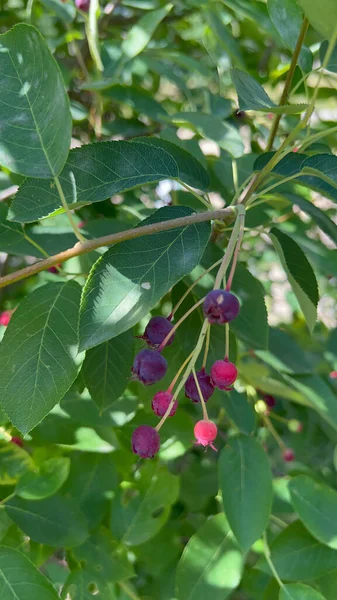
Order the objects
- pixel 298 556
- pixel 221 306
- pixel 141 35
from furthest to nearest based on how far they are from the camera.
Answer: pixel 141 35 < pixel 298 556 < pixel 221 306

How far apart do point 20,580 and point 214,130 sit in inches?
30.0

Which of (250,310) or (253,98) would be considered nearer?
(253,98)

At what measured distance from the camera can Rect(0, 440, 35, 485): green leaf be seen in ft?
3.21

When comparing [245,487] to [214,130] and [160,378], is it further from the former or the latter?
[214,130]

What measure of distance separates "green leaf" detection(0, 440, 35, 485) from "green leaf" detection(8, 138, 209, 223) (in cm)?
44

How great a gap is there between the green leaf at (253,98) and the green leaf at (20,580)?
62cm

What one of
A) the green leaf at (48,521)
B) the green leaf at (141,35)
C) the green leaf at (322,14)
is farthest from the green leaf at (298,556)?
the green leaf at (141,35)

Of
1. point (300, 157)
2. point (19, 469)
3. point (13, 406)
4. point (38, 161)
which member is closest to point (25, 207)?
point (38, 161)

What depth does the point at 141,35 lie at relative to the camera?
1.33 meters

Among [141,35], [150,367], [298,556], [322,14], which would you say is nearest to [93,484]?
[298,556]

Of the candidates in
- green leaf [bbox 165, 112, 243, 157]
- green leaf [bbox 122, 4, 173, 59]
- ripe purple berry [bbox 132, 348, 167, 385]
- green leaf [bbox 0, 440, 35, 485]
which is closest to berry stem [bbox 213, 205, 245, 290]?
ripe purple berry [bbox 132, 348, 167, 385]

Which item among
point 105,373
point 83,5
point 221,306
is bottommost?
point 105,373

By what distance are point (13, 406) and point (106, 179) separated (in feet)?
0.90

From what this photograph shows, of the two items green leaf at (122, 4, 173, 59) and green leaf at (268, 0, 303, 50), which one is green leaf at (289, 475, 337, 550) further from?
green leaf at (122, 4, 173, 59)
